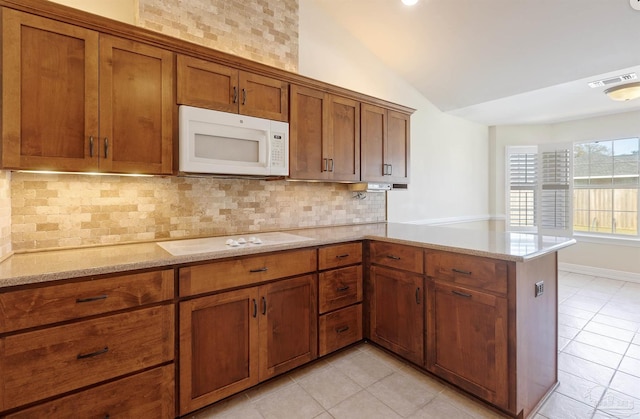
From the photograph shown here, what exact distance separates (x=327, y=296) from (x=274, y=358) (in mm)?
562

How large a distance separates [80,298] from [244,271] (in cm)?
79

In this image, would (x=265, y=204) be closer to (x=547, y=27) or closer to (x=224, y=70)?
(x=224, y=70)

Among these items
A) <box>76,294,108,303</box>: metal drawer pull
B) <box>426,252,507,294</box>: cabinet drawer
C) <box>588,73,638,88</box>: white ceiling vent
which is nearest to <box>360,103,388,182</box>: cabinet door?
<box>426,252,507,294</box>: cabinet drawer

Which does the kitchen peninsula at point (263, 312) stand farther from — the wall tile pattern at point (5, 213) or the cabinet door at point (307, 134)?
the cabinet door at point (307, 134)

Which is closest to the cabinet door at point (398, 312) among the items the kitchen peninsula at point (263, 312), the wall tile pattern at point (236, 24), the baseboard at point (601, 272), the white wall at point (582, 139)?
the kitchen peninsula at point (263, 312)

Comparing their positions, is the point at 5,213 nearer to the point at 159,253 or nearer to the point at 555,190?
the point at 159,253

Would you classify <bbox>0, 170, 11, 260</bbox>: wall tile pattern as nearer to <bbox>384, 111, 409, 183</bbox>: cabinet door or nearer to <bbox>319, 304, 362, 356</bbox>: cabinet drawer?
<bbox>319, 304, 362, 356</bbox>: cabinet drawer

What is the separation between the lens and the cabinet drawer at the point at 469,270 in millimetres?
1674

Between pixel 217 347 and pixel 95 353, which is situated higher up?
pixel 95 353

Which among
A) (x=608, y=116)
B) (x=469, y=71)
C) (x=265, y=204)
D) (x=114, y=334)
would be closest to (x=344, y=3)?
(x=469, y=71)

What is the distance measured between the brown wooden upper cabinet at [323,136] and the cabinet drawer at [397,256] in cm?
74

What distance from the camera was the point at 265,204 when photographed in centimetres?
259

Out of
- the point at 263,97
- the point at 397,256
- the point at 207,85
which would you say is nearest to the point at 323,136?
the point at 263,97

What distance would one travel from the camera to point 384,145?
10.0 feet
